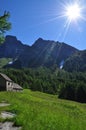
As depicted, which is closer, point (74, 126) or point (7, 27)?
point (74, 126)

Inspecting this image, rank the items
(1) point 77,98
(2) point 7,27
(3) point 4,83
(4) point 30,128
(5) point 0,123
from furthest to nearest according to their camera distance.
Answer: (1) point 77,98
(3) point 4,83
(2) point 7,27
(5) point 0,123
(4) point 30,128

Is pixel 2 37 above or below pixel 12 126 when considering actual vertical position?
above

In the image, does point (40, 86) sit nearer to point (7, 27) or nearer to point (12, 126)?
point (7, 27)

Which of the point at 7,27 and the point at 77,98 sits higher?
the point at 7,27

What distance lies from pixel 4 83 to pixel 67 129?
9014 centimetres

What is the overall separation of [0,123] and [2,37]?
2068cm

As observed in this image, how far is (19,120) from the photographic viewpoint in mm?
16406

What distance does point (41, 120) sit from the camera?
16469 millimetres

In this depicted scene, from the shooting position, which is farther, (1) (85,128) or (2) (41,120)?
(2) (41,120)

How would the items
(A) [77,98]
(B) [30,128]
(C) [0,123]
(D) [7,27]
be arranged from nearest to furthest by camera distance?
(B) [30,128] → (C) [0,123] → (D) [7,27] → (A) [77,98]

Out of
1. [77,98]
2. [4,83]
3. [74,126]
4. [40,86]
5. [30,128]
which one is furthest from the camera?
[40,86]

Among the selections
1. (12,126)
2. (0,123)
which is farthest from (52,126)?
(0,123)

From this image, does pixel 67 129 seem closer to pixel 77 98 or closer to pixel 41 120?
pixel 41 120

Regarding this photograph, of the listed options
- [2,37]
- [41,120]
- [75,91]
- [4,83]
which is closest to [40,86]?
[75,91]
